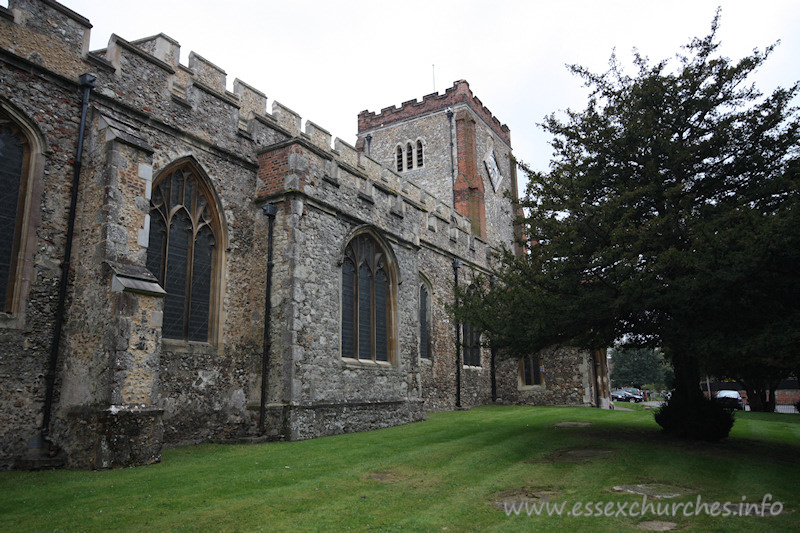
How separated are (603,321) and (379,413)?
227 inches

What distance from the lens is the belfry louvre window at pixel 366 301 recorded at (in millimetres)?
13461

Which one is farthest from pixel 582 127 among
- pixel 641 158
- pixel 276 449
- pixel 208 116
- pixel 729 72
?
pixel 276 449

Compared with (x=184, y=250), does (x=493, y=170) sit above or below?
above

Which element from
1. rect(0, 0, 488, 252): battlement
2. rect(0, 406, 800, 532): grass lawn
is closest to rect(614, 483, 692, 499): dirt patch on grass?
rect(0, 406, 800, 532): grass lawn

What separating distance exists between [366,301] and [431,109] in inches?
857

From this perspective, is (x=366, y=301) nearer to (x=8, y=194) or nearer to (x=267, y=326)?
(x=267, y=326)

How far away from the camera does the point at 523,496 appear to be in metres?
6.22

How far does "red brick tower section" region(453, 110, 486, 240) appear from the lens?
2994cm

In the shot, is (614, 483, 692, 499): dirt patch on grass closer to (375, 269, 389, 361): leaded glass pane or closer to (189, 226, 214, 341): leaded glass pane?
(189, 226, 214, 341): leaded glass pane

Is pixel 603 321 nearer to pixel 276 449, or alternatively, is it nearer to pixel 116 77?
pixel 276 449

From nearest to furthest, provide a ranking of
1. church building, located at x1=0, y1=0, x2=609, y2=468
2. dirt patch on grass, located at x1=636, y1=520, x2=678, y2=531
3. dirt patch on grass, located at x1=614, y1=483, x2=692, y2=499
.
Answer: dirt patch on grass, located at x1=636, y1=520, x2=678, y2=531, dirt patch on grass, located at x1=614, y1=483, x2=692, y2=499, church building, located at x1=0, y1=0, x2=609, y2=468

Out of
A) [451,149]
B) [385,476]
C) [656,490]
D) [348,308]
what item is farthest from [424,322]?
[451,149]

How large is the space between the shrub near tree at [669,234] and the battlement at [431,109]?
833 inches

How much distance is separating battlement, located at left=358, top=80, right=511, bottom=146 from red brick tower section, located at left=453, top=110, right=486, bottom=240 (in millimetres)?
1166
